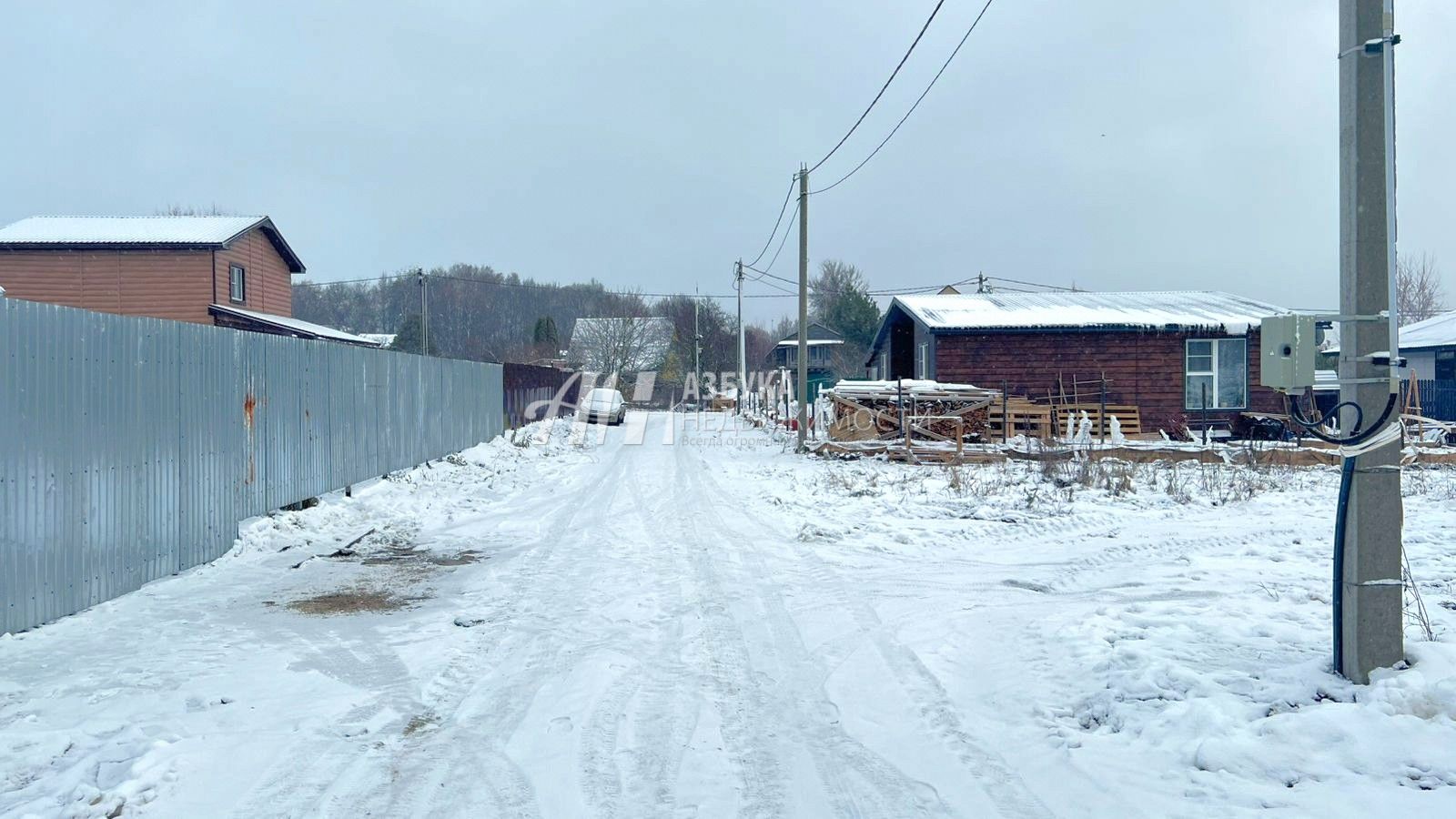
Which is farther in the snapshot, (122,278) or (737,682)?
(122,278)

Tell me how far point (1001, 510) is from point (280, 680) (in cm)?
932

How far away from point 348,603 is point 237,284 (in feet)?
89.3

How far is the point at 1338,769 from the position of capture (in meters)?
4.10

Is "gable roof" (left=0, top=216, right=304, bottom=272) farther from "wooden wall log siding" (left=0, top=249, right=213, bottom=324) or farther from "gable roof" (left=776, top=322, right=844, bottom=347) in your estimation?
"gable roof" (left=776, top=322, right=844, bottom=347)

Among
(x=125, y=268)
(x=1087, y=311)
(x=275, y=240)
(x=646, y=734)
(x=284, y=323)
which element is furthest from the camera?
(x=275, y=240)

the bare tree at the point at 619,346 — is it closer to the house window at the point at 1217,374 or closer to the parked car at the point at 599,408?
the parked car at the point at 599,408

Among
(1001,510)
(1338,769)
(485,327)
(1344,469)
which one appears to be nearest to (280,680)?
(1338,769)

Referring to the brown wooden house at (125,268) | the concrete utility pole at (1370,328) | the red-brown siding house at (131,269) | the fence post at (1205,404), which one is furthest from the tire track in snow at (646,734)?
the brown wooden house at (125,268)

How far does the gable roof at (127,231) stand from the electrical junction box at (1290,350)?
100.0 feet

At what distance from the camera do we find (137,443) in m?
7.90

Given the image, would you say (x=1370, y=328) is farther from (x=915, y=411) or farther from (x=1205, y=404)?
(x=1205, y=404)

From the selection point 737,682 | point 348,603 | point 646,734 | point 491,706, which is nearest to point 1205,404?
point 737,682

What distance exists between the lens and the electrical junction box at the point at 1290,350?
471 cm

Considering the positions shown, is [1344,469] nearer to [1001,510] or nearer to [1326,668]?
[1326,668]
